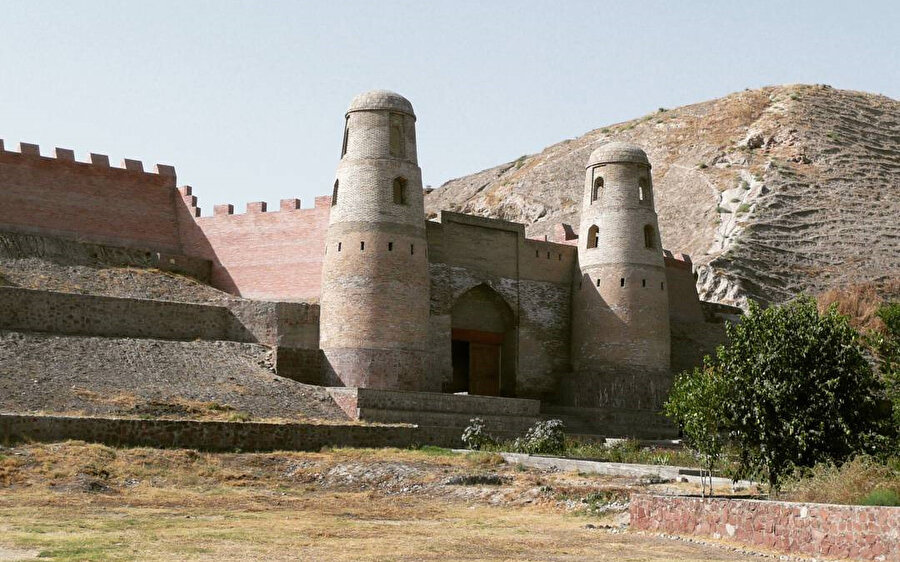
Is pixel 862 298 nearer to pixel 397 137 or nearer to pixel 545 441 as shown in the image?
pixel 397 137

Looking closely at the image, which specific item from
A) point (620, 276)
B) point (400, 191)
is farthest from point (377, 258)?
point (620, 276)

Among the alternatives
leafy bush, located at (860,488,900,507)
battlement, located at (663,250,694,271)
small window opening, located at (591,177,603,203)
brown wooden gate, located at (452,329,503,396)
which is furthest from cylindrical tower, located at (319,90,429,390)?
leafy bush, located at (860,488,900,507)

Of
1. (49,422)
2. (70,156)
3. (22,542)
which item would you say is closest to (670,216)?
(70,156)

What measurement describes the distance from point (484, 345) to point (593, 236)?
462cm

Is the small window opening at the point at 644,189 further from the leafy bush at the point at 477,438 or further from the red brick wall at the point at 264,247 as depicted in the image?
the leafy bush at the point at 477,438

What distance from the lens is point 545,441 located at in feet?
85.8

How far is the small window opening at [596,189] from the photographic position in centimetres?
3641

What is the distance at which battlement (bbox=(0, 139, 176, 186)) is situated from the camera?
34.0 meters

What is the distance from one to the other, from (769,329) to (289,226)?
19678 mm

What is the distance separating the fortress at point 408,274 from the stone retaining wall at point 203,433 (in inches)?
141

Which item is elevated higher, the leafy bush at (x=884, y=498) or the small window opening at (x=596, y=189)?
the small window opening at (x=596, y=189)

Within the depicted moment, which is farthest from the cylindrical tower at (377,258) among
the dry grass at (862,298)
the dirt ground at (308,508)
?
the dry grass at (862,298)

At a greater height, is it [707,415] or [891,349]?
[891,349]

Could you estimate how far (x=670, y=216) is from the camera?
54781mm
